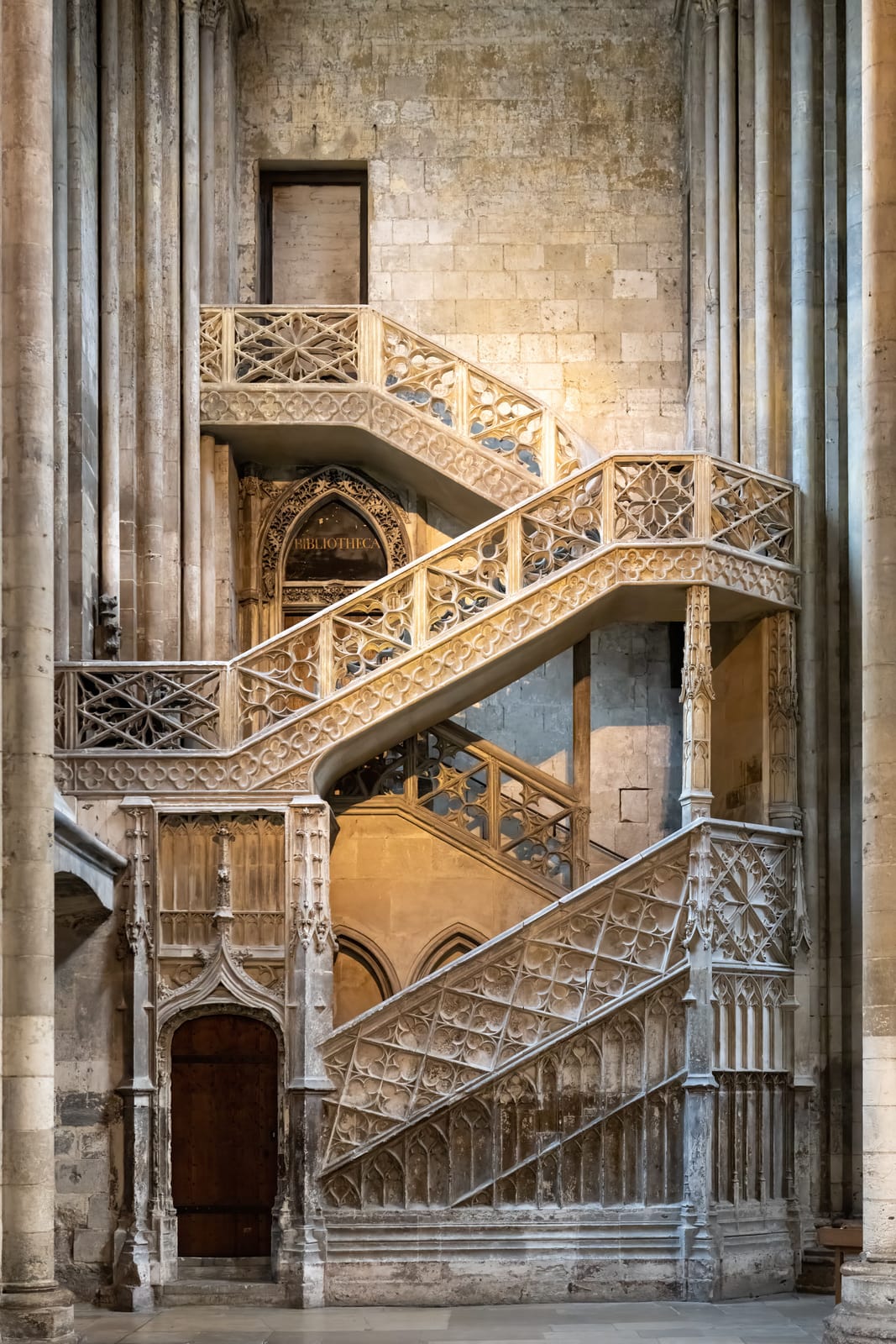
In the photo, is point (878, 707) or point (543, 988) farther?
point (543, 988)

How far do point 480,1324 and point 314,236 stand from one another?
12069mm

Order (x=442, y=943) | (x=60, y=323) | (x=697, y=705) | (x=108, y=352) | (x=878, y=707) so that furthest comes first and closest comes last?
(x=442, y=943), (x=108, y=352), (x=697, y=705), (x=60, y=323), (x=878, y=707)

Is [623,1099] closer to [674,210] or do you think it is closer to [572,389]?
[572,389]

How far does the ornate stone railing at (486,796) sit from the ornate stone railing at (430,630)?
1936mm

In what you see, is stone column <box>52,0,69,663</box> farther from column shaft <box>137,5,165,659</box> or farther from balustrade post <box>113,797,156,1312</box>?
column shaft <box>137,5,165,659</box>

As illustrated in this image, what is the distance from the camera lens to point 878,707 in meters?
11.5

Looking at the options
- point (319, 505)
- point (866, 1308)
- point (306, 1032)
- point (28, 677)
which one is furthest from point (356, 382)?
point (866, 1308)

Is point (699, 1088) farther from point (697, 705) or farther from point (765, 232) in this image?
point (765, 232)

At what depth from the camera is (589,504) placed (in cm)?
1664

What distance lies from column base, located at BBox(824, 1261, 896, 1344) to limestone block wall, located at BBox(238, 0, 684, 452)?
37.3 feet

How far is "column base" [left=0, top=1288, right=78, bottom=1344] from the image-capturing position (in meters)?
10.7

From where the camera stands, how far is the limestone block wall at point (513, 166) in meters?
20.9

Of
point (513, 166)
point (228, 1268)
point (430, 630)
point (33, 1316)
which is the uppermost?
point (513, 166)

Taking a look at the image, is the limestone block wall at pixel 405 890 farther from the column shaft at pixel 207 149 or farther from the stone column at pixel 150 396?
the column shaft at pixel 207 149
